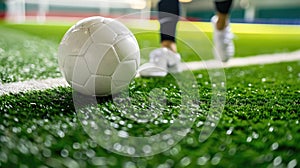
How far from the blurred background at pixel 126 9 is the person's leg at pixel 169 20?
9847 mm

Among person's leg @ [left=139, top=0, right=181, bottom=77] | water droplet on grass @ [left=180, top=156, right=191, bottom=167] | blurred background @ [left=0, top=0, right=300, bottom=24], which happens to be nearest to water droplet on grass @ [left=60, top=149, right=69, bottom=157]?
water droplet on grass @ [left=180, top=156, right=191, bottom=167]

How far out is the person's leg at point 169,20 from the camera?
279 cm

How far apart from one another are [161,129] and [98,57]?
1.48 ft

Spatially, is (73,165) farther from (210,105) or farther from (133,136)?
(210,105)

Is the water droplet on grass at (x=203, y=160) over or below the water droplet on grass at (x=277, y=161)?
below

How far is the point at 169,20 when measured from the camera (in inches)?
111

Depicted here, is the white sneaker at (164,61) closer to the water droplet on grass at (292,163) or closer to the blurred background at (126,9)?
the water droplet on grass at (292,163)

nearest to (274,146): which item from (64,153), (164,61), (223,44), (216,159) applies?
(216,159)

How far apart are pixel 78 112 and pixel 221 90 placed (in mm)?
884

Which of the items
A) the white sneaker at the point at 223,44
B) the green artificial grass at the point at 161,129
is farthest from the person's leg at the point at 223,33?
the green artificial grass at the point at 161,129

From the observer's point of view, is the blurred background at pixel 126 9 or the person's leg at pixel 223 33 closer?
the person's leg at pixel 223 33

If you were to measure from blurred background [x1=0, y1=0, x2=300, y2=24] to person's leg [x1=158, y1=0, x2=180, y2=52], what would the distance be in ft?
32.3

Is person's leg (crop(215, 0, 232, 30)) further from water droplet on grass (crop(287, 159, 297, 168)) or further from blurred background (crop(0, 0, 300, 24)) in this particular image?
blurred background (crop(0, 0, 300, 24))

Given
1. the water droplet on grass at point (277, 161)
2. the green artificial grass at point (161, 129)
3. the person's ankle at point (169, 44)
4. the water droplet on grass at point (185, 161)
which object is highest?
the water droplet on grass at point (277, 161)
